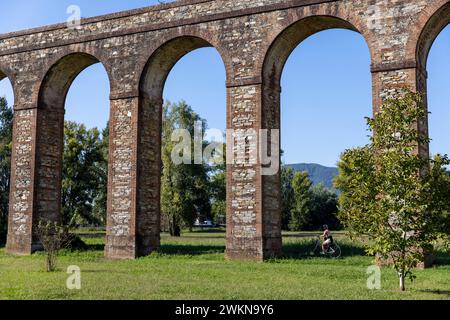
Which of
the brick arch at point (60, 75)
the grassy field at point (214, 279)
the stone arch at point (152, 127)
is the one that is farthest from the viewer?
the brick arch at point (60, 75)

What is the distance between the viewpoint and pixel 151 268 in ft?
48.4

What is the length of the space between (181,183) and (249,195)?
20.7 meters

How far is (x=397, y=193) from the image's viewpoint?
10.2 m

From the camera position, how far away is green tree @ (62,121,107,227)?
1398 inches

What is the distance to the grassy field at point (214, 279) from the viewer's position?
987 centimetres

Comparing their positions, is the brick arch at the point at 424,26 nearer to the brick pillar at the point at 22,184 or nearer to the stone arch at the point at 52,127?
the stone arch at the point at 52,127

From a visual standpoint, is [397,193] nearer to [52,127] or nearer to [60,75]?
[52,127]

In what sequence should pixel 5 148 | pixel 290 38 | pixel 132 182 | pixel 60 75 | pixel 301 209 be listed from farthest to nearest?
1. pixel 301 209
2. pixel 5 148
3. pixel 60 75
4. pixel 132 182
5. pixel 290 38

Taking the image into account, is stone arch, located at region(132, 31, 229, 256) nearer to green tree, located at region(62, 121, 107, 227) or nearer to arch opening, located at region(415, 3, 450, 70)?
arch opening, located at region(415, 3, 450, 70)

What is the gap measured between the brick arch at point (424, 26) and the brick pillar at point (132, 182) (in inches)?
363

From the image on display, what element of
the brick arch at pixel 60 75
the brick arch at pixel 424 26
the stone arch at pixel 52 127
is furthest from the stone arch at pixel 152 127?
the brick arch at pixel 424 26

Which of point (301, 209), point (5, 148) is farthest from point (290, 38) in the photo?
point (301, 209)

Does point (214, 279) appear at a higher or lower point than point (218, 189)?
lower
